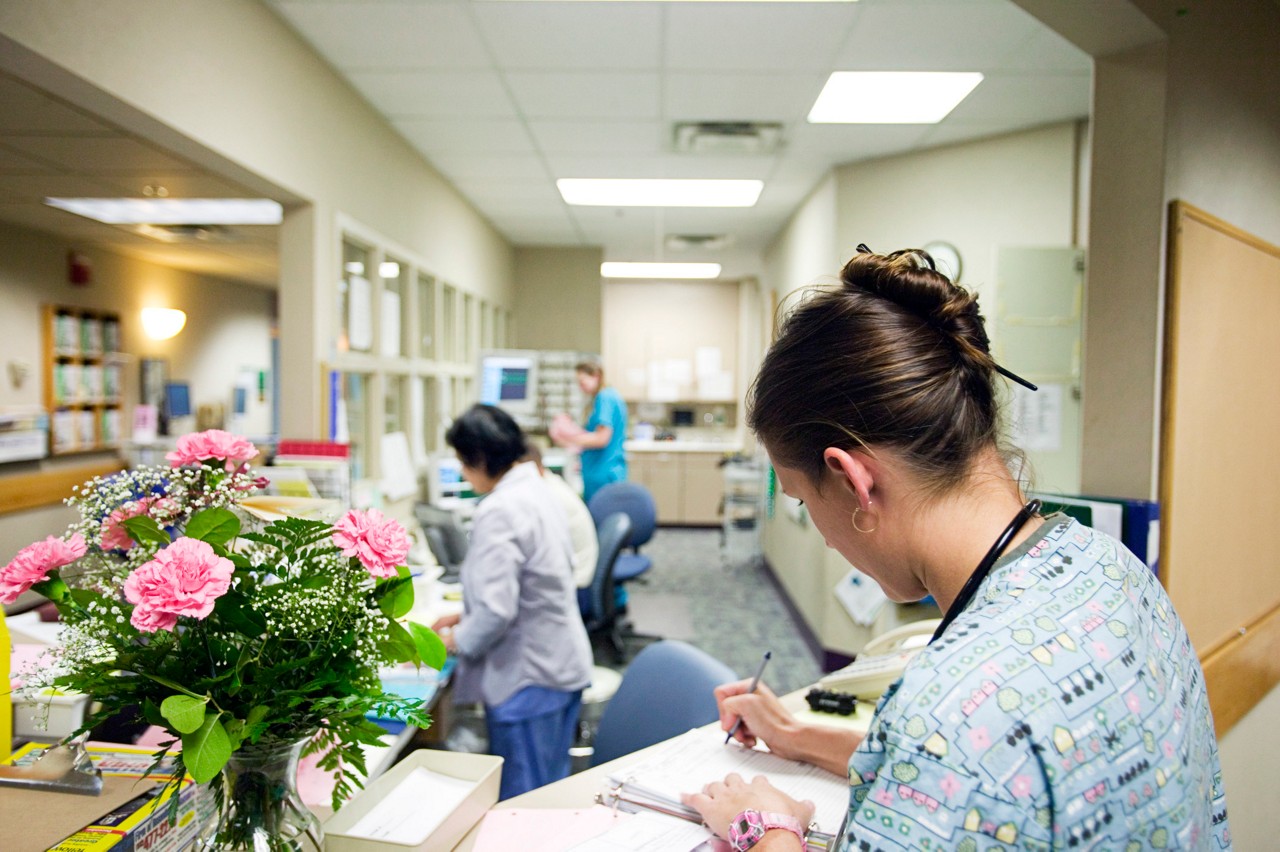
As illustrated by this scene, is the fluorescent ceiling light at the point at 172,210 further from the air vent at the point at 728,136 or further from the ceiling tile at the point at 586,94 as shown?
the air vent at the point at 728,136

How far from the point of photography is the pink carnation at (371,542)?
3.04 ft

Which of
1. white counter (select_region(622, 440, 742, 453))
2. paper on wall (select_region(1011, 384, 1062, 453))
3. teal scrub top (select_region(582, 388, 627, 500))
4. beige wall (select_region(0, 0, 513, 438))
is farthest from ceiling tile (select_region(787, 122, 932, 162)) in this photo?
white counter (select_region(622, 440, 742, 453))

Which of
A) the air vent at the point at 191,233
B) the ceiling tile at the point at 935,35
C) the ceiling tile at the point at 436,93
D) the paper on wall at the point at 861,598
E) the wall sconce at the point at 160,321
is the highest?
the ceiling tile at the point at 436,93

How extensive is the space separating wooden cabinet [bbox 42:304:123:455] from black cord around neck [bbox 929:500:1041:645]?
5.92m

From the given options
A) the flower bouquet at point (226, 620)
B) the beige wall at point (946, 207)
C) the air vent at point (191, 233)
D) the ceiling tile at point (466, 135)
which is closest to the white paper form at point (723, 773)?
the flower bouquet at point (226, 620)

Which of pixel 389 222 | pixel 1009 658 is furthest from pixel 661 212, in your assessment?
pixel 1009 658

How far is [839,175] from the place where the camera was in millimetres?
4125

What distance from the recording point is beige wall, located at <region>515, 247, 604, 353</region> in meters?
6.95

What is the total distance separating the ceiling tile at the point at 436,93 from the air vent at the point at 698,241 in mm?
2966

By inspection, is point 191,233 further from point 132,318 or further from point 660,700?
point 660,700

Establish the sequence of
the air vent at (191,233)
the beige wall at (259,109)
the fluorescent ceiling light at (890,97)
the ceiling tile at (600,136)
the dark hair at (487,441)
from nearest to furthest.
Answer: the beige wall at (259,109)
the dark hair at (487,441)
the fluorescent ceiling light at (890,97)
the ceiling tile at (600,136)
the air vent at (191,233)

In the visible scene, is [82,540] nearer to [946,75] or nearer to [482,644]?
[482,644]

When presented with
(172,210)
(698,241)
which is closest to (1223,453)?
(698,241)

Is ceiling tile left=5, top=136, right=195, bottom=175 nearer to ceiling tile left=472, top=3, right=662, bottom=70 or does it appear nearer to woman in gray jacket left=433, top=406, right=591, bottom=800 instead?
ceiling tile left=472, top=3, right=662, bottom=70
